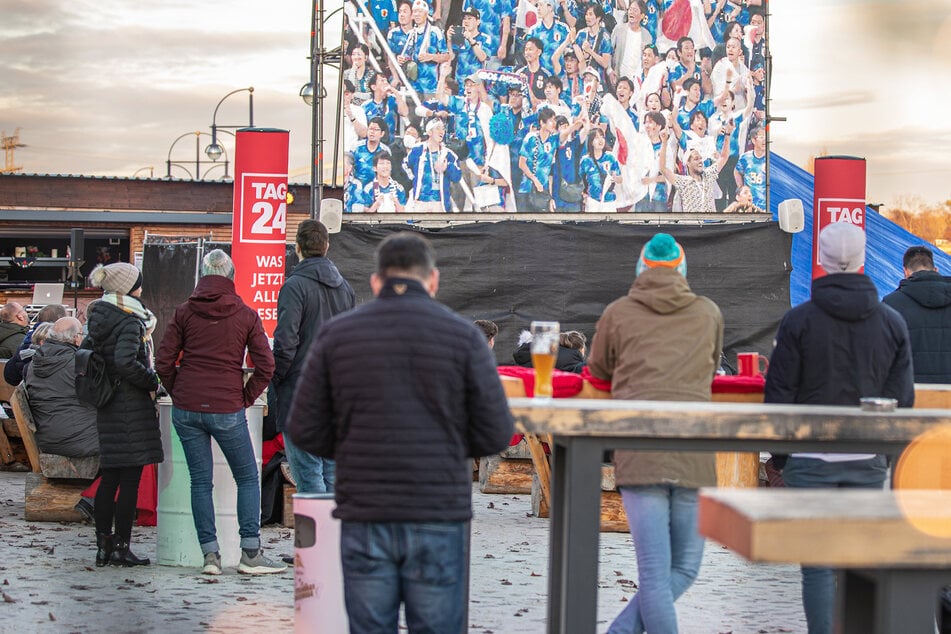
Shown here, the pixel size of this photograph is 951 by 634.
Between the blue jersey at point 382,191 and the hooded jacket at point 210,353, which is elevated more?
the blue jersey at point 382,191

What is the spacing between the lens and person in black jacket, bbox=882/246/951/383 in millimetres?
7836

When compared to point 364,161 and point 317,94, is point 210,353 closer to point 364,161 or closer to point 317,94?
point 364,161

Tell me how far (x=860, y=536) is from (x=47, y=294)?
24.5 meters

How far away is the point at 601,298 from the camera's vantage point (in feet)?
52.0

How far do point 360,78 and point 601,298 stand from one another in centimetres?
405

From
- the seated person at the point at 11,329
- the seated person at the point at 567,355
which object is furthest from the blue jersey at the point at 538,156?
the seated person at the point at 11,329

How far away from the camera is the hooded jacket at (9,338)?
1322 cm

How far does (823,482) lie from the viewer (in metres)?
4.86

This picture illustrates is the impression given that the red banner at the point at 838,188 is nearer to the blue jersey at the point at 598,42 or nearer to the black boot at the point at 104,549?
the blue jersey at the point at 598,42

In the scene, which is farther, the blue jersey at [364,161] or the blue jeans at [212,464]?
the blue jersey at [364,161]

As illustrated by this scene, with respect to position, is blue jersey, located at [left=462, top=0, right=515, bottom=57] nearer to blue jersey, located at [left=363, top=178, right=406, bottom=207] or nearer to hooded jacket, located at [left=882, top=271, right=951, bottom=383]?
blue jersey, located at [left=363, top=178, right=406, bottom=207]

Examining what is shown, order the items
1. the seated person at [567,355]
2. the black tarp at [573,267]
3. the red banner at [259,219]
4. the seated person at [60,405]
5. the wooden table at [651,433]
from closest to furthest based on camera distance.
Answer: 1. the wooden table at [651,433]
2. the seated person at [60,405]
3. the seated person at [567,355]
4. the red banner at [259,219]
5. the black tarp at [573,267]

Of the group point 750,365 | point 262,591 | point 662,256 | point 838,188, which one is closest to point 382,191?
point 838,188

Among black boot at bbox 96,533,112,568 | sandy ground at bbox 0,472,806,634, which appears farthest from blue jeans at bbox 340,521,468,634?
black boot at bbox 96,533,112,568
